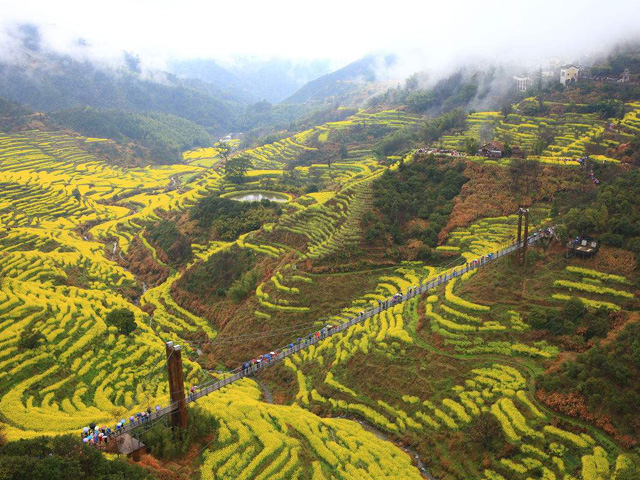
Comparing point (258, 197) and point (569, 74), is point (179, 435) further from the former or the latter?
point (569, 74)

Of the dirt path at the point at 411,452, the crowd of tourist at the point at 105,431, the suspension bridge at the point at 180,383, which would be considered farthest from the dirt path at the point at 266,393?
the crowd of tourist at the point at 105,431

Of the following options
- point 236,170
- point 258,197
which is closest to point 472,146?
point 258,197

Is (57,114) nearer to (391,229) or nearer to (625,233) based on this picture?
(391,229)

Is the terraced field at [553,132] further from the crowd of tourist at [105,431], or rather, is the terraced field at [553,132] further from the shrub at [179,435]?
the crowd of tourist at [105,431]

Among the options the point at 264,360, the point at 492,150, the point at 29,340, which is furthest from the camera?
the point at 492,150

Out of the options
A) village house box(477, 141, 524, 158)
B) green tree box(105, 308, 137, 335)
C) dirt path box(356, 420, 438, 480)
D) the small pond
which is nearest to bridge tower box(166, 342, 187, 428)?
dirt path box(356, 420, 438, 480)

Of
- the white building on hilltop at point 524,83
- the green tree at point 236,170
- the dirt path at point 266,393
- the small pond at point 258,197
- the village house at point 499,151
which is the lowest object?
the dirt path at point 266,393

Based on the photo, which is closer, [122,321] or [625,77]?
[122,321]
